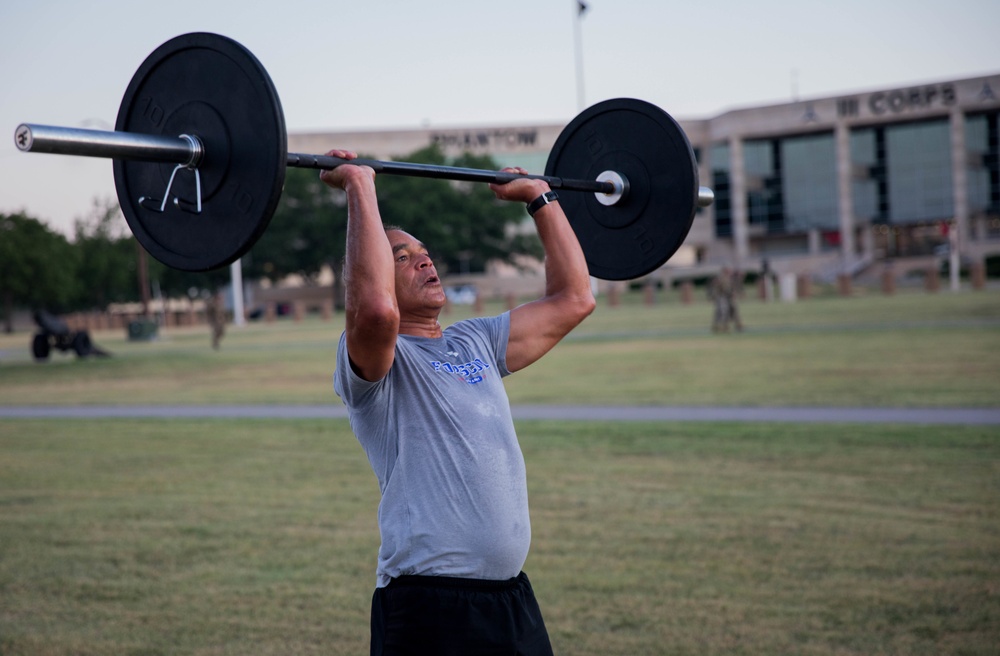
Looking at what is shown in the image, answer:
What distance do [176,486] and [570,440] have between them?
452 cm

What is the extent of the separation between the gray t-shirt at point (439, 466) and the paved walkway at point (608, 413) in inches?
394

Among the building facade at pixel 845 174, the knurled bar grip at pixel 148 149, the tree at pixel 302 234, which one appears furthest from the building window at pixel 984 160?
the knurled bar grip at pixel 148 149

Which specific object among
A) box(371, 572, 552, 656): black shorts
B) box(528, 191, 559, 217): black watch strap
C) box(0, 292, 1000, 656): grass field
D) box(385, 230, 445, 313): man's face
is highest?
box(528, 191, 559, 217): black watch strap

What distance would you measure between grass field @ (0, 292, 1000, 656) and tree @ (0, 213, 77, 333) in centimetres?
2780

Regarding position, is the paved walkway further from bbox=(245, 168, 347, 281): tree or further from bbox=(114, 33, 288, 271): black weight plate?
bbox=(245, 168, 347, 281): tree

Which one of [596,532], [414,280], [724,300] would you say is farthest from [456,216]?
[414,280]

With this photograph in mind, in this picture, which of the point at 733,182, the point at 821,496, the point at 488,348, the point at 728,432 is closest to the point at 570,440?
the point at 728,432

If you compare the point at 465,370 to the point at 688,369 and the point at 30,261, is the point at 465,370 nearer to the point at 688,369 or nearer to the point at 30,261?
the point at 688,369

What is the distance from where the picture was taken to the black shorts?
2.95 m

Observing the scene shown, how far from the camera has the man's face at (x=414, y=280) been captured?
326 centimetres

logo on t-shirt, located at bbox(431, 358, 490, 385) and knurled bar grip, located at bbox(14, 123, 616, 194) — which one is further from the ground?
knurled bar grip, located at bbox(14, 123, 616, 194)

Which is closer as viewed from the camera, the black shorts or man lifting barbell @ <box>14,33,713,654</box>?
man lifting barbell @ <box>14,33,713,654</box>

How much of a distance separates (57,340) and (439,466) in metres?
29.3

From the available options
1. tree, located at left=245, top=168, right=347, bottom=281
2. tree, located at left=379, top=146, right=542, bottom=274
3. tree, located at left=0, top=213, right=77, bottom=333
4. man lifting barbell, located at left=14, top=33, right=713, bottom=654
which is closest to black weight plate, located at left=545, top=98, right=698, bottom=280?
man lifting barbell, located at left=14, top=33, right=713, bottom=654
